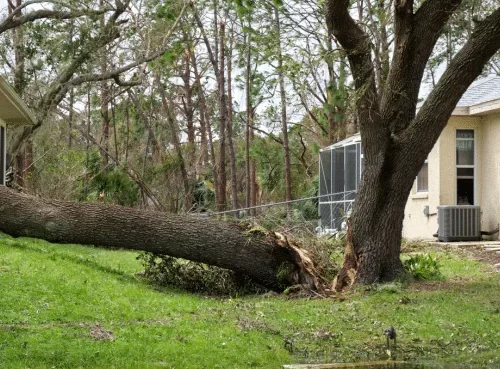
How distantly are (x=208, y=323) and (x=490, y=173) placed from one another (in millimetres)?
13592

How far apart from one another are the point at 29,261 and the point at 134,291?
1.78 metres

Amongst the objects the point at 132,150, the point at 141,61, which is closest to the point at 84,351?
the point at 141,61

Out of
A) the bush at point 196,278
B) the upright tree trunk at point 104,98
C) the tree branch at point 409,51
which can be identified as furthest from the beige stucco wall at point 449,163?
the upright tree trunk at point 104,98

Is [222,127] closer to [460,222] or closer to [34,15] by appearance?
[34,15]

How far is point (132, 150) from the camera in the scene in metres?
39.8

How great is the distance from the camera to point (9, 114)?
22516 mm

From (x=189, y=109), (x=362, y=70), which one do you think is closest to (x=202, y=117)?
(x=189, y=109)

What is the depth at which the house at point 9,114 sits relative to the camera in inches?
799

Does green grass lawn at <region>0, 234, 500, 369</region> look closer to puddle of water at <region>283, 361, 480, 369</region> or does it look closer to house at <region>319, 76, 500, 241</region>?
puddle of water at <region>283, 361, 480, 369</region>

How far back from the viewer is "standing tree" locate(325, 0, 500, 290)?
13977 millimetres

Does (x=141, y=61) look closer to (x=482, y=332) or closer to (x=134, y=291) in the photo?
(x=134, y=291)

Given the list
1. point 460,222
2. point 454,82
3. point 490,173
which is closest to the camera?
point 454,82

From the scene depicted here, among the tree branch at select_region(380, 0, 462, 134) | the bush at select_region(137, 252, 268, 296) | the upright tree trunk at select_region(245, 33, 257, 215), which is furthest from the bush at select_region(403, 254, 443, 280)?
the upright tree trunk at select_region(245, 33, 257, 215)

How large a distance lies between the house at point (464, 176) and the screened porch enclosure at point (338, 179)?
2846 mm
